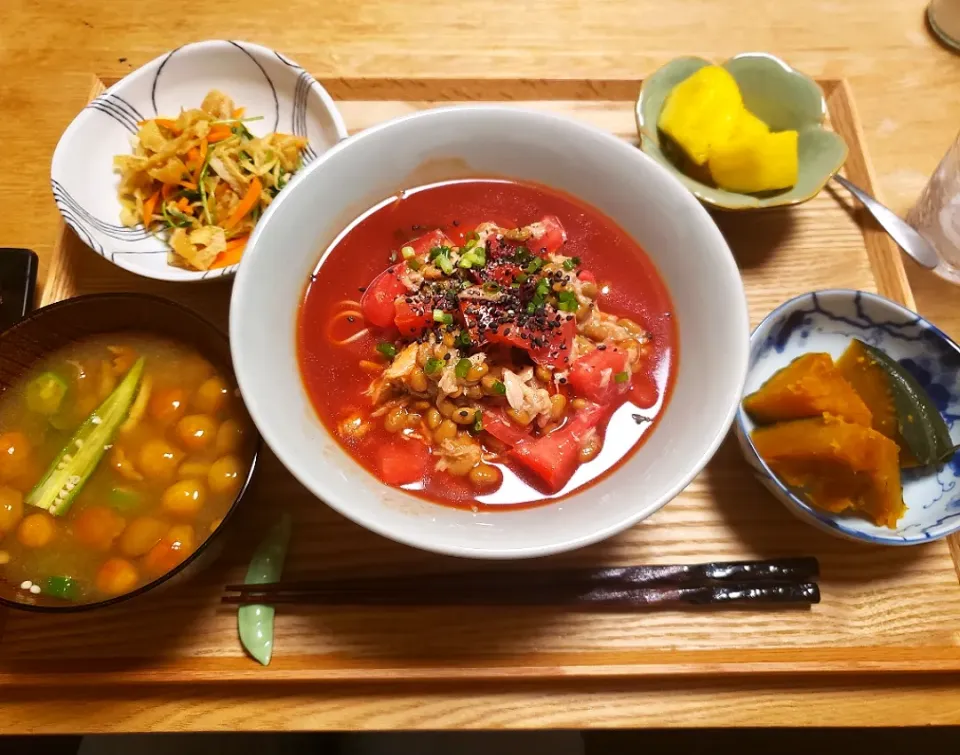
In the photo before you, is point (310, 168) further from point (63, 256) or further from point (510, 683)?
point (510, 683)

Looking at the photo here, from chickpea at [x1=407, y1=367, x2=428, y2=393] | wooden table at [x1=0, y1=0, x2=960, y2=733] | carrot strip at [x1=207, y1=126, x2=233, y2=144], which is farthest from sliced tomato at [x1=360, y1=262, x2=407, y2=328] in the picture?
wooden table at [x1=0, y1=0, x2=960, y2=733]

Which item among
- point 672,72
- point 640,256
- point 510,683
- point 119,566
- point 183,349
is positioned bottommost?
point 510,683

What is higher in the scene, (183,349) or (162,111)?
(162,111)

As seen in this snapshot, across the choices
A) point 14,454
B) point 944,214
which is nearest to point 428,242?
point 14,454

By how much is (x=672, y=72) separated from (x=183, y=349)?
84.9 inches

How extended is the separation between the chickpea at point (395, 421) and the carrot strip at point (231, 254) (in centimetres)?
88

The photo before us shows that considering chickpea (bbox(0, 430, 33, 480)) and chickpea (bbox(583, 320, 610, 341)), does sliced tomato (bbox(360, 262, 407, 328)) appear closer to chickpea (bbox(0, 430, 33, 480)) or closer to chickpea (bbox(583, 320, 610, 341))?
chickpea (bbox(583, 320, 610, 341))

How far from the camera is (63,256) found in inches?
103

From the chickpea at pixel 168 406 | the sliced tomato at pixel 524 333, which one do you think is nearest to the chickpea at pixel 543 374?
the sliced tomato at pixel 524 333

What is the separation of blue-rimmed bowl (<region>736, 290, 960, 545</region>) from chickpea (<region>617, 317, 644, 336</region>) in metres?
0.41

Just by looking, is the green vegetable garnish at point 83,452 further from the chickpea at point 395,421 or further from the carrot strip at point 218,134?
the carrot strip at point 218,134

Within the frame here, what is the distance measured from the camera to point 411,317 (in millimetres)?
2131

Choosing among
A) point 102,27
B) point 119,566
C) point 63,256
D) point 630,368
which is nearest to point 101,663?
point 119,566

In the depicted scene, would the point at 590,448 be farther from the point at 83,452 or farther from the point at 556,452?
the point at 83,452
